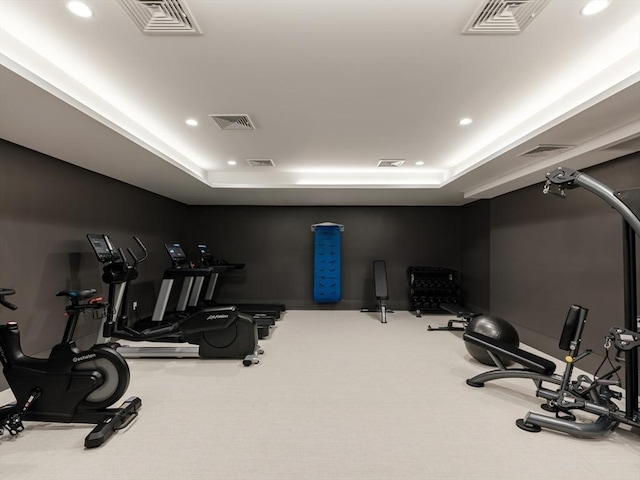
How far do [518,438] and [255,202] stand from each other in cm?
559

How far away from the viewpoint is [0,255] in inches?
108

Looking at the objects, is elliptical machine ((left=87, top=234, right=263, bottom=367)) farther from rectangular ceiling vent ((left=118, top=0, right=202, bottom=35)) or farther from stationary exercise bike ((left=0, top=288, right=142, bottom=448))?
rectangular ceiling vent ((left=118, top=0, right=202, bottom=35))

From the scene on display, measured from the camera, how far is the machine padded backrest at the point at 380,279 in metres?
5.83

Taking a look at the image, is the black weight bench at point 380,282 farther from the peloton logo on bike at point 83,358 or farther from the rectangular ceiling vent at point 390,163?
the peloton logo on bike at point 83,358

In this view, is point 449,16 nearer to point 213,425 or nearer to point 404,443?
point 404,443

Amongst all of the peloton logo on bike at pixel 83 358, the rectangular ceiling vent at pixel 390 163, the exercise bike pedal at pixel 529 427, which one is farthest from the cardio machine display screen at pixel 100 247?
the exercise bike pedal at pixel 529 427

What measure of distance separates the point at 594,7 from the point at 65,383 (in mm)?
4265

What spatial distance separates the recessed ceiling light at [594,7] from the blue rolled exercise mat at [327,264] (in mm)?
4851

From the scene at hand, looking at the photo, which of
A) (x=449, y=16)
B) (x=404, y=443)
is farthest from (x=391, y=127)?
(x=404, y=443)

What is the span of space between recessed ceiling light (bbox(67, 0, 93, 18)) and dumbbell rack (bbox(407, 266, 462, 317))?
236 inches

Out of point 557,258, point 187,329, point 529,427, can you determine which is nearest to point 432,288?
point 557,258

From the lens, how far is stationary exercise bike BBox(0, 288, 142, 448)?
7.05 ft

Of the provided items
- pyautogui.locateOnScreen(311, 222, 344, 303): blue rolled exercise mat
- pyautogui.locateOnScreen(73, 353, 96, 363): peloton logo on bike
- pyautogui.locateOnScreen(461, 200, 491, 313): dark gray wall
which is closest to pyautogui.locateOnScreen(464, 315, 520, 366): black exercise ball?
pyautogui.locateOnScreen(461, 200, 491, 313): dark gray wall

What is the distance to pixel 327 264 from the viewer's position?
633cm
